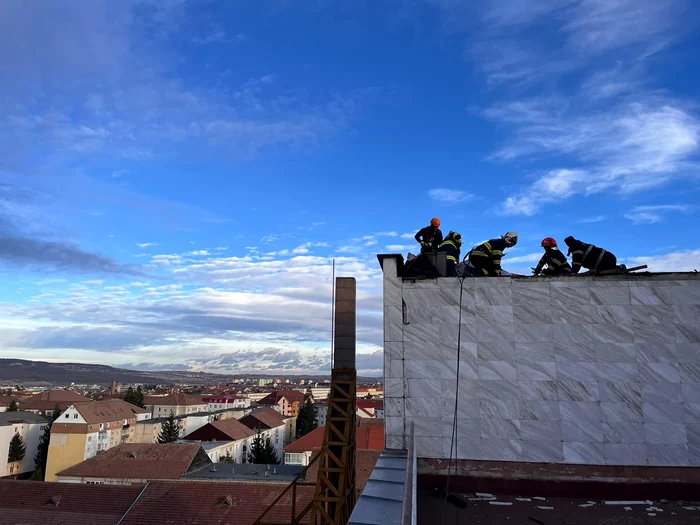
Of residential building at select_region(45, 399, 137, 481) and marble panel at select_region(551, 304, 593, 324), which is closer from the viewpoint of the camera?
marble panel at select_region(551, 304, 593, 324)

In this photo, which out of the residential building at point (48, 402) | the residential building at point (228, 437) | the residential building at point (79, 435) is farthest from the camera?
the residential building at point (48, 402)

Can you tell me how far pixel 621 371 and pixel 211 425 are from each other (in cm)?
5623

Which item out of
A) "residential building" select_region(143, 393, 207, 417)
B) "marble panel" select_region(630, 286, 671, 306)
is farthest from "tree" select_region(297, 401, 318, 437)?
"marble panel" select_region(630, 286, 671, 306)

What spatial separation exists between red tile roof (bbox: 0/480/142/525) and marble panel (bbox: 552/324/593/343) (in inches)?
964

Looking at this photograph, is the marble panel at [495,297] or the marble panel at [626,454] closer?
the marble panel at [626,454]

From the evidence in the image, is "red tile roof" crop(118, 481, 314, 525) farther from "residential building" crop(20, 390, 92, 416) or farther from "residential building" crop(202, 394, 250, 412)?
"residential building" crop(202, 394, 250, 412)

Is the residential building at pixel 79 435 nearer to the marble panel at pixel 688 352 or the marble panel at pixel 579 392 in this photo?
the marble panel at pixel 579 392

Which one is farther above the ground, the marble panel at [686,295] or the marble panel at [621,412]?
the marble panel at [686,295]

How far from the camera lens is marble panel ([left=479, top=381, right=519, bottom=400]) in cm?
583

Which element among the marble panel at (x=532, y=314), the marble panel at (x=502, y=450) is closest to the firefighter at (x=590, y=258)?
the marble panel at (x=532, y=314)

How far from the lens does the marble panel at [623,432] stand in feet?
18.4

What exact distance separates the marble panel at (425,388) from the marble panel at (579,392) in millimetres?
1541

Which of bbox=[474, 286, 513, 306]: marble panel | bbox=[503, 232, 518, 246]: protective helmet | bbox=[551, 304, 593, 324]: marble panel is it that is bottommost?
bbox=[551, 304, 593, 324]: marble panel

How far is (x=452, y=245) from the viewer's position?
7168mm
